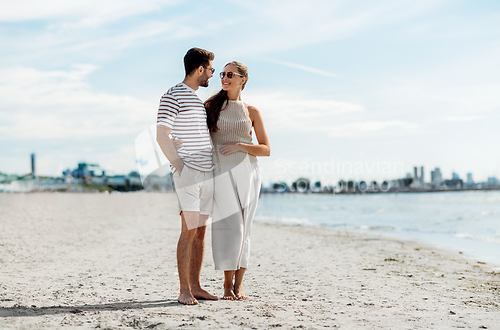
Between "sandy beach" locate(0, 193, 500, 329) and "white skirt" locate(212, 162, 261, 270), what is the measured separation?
391mm

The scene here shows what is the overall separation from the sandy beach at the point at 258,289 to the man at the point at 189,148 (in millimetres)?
562

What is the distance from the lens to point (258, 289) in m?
4.75

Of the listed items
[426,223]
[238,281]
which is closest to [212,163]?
[238,281]

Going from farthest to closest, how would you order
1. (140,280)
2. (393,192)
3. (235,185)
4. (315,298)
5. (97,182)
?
(393,192) → (97,182) → (140,280) → (315,298) → (235,185)

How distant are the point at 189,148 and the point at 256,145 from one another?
24.0 inches

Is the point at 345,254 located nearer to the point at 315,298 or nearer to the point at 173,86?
the point at 315,298

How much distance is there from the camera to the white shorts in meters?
3.49

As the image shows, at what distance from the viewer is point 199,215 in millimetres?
3666

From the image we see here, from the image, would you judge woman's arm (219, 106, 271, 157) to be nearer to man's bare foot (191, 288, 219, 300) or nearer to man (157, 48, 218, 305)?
man (157, 48, 218, 305)

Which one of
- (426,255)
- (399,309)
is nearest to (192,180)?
(399,309)

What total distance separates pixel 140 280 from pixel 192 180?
7.30 feet

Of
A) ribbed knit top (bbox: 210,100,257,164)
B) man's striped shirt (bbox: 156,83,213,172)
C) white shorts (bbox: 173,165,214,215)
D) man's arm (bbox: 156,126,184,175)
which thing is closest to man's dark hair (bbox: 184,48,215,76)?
man's striped shirt (bbox: 156,83,213,172)

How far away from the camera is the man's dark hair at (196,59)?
141 inches

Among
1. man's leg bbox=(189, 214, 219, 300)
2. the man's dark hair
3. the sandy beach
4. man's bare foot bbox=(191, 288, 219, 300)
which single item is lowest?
the sandy beach
